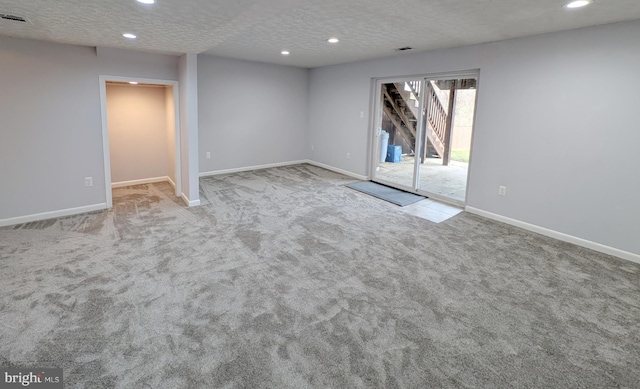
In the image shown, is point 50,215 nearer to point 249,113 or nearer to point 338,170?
point 249,113

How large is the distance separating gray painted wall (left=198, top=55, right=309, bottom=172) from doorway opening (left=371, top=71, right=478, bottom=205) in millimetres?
2128

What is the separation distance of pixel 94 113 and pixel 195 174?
4.91ft

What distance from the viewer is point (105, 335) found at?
2162 millimetres

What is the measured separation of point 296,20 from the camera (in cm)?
348

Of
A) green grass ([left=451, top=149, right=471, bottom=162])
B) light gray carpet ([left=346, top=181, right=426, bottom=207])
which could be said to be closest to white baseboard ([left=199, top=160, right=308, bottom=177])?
light gray carpet ([left=346, top=181, right=426, bottom=207])

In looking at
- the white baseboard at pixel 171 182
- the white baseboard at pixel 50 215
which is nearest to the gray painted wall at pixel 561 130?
the white baseboard at pixel 171 182

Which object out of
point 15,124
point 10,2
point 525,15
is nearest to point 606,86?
point 525,15

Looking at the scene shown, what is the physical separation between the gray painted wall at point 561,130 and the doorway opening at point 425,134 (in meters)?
0.53

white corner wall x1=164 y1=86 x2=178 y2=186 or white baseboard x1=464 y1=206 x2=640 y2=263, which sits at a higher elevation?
white corner wall x1=164 y1=86 x2=178 y2=186

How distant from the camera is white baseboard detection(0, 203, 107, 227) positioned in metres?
4.06

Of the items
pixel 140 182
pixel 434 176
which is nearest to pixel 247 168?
pixel 140 182

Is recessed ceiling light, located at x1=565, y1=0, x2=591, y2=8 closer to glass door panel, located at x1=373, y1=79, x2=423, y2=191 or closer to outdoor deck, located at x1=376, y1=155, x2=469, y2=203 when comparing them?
glass door panel, located at x1=373, y1=79, x2=423, y2=191

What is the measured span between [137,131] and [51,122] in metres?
1.69

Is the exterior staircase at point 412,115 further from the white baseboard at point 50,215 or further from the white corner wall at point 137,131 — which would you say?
the white baseboard at point 50,215
